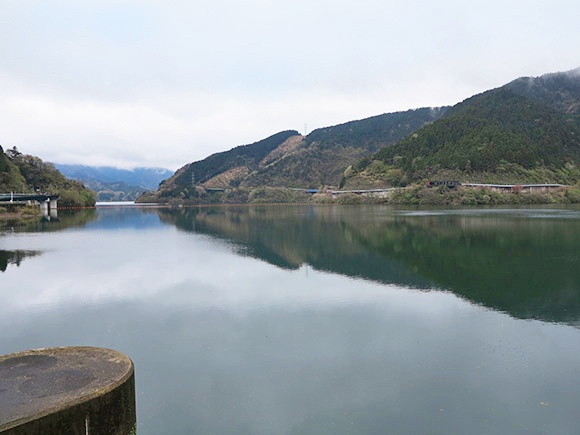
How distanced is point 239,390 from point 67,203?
96.7 m

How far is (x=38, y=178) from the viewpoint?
299ft

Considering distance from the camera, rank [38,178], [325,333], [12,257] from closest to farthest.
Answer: [325,333], [12,257], [38,178]

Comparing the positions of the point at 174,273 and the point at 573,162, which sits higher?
the point at 573,162

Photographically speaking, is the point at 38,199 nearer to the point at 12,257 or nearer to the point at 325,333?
the point at 12,257

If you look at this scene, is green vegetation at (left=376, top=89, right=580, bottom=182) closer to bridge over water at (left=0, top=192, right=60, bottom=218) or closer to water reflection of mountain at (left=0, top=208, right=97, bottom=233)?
bridge over water at (left=0, top=192, right=60, bottom=218)

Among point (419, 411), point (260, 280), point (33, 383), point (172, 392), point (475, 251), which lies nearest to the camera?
point (33, 383)

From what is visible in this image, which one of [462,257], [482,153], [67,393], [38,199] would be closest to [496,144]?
[482,153]

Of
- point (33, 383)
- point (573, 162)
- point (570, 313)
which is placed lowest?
point (570, 313)

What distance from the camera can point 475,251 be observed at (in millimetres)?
26281

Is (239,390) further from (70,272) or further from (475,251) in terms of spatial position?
(475,251)

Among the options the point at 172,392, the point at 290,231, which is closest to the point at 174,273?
the point at 172,392

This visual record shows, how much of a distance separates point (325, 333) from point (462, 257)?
1497 centimetres

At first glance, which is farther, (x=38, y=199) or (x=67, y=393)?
(x=38, y=199)

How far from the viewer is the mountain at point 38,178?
8175 cm
